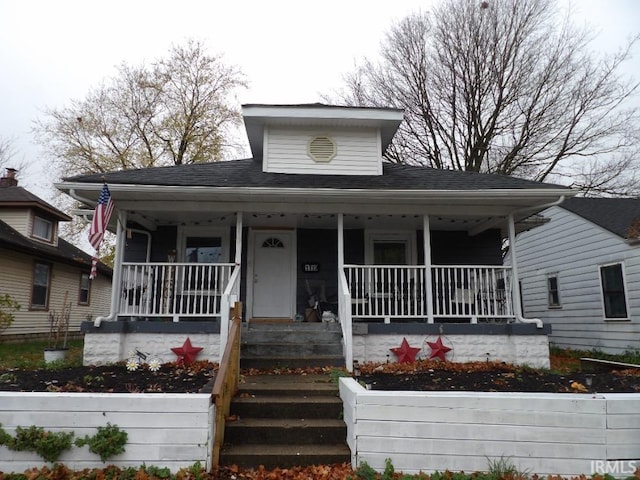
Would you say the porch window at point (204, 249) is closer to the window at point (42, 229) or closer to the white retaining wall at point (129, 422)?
Answer: the white retaining wall at point (129, 422)

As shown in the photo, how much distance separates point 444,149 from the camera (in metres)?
19.4

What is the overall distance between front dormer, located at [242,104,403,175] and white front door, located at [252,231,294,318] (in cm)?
147

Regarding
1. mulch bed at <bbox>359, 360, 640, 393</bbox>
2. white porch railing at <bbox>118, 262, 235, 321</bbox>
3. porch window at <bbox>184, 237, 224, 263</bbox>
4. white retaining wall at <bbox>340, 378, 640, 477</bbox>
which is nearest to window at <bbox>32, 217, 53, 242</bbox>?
porch window at <bbox>184, 237, 224, 263</bbox>

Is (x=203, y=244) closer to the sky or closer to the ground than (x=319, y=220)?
closer to the ground

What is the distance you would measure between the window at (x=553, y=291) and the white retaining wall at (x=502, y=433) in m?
10.6

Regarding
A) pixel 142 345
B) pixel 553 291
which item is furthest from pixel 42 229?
pixel 553 291

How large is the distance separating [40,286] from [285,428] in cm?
1419

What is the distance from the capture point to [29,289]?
46.7ft

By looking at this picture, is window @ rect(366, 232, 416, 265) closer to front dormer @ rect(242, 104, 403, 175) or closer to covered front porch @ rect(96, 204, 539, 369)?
covered front porch @ rect(96, 204, 539, 369)

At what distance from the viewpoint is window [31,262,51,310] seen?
1459 cm

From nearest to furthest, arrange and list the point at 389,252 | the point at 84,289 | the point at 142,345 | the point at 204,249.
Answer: the point at 142,345 < the point at 204,249 < the point at 389,252 < the point at 84,289

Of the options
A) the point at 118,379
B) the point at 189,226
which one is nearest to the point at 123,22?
the point at 189,226

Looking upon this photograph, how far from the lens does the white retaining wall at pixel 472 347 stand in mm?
7195

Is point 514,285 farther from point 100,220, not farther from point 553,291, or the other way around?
point 100,220
